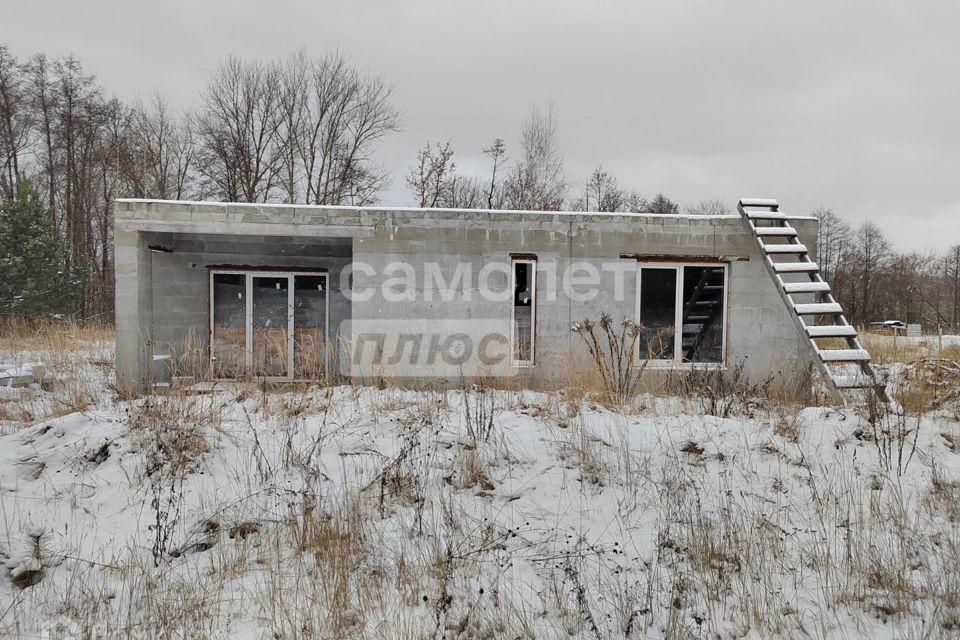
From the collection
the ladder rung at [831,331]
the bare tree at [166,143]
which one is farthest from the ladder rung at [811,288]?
the bare tree at [166,143]

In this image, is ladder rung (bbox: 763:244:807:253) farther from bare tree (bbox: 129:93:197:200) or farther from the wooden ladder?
bare tree (bbox: 129:93:197:200)

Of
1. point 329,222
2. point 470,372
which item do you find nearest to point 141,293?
point 329,222

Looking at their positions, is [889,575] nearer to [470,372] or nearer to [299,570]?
[299,570]

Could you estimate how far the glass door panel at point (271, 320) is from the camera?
902 centimetres

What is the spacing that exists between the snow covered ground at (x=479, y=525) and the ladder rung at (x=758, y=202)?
12.5ft

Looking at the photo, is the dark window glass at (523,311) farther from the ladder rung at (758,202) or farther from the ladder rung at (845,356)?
the ladder rung at (845,356)

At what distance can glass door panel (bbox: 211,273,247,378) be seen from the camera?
8.96 m

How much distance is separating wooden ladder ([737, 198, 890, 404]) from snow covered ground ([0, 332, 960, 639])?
2.79 ft

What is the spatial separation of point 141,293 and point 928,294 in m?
42.0

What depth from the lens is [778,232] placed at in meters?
7.46

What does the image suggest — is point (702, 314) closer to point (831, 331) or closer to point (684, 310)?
point (684, 310)

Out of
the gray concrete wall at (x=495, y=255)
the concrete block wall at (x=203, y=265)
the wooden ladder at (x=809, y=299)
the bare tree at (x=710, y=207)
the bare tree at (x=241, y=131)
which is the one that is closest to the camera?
the wooden ladder at (x=809, y=299)

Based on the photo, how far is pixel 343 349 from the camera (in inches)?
308

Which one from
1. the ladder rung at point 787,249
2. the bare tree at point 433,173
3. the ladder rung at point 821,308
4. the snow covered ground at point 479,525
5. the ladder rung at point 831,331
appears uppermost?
the bare tree at point 433,173
